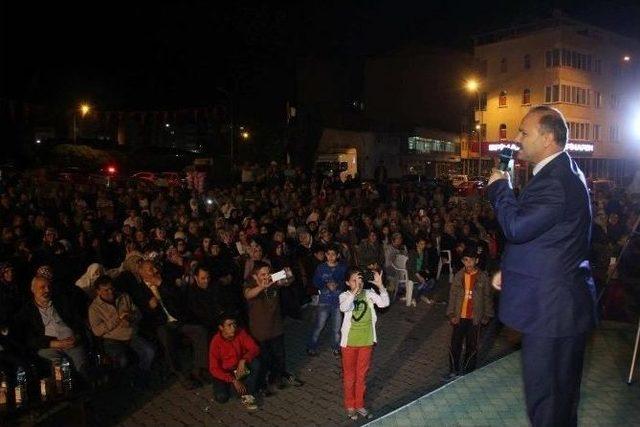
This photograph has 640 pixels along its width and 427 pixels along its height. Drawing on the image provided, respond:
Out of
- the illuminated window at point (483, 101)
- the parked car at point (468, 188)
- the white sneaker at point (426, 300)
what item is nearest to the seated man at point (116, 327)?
the white sneaker at point (426, 300)

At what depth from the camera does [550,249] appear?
2.38 m

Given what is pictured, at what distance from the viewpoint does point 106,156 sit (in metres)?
35.8

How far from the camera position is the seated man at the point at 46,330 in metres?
5.88

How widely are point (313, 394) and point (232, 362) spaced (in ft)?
3.33

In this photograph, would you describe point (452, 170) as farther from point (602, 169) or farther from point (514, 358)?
point (514, 358)

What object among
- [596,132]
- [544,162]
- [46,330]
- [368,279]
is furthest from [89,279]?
[596,132]

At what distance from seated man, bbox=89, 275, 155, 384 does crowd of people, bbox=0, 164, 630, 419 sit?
0.01 metres

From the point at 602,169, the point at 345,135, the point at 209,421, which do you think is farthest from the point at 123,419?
the point at 602,169

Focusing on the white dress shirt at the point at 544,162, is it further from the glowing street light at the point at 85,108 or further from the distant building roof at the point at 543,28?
the distant building roof at the point at 543,28

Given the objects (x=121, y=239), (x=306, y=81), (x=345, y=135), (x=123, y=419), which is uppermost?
(x=306, y=81)

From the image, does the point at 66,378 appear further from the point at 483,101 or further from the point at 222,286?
the point at 483,101

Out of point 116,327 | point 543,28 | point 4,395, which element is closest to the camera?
point 4,395

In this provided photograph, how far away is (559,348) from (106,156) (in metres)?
37.0

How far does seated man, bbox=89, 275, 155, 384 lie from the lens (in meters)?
6.32
